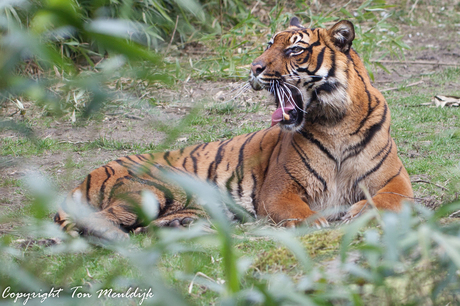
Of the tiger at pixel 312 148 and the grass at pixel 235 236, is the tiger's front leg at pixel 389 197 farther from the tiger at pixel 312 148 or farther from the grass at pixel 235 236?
the grass at pixel 235 236

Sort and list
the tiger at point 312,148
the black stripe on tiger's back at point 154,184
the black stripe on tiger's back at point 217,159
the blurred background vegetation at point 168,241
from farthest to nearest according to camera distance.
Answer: the black stripe on tiger's back at point 217,159, the black stripe on tiger's back at point 154,184, the tiger at point 312,148, the blurred background vegetation at point 168,241

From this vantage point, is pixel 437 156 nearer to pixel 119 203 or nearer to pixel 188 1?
pixel 119 203

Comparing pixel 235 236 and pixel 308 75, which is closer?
pixel 235 236

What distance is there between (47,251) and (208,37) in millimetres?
5435

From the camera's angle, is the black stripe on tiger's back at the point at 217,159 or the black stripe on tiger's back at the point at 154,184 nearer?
the black stripe on tiger's back at the point at 154,184

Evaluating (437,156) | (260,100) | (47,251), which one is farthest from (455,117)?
(47,251)

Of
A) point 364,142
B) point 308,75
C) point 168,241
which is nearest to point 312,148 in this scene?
point 364,142

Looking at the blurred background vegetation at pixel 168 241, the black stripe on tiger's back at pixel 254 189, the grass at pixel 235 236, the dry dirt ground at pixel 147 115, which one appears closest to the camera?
the blurred background vegetation at pixel 168 241

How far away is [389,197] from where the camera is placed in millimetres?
3178

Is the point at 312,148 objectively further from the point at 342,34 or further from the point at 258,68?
the point at 342,34

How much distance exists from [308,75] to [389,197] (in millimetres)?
1010

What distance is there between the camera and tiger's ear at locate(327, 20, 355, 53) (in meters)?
3.46

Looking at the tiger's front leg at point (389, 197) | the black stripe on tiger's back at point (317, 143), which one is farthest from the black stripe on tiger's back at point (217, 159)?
the tiger's front leg at point (389, 197)

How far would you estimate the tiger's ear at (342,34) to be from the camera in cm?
346
